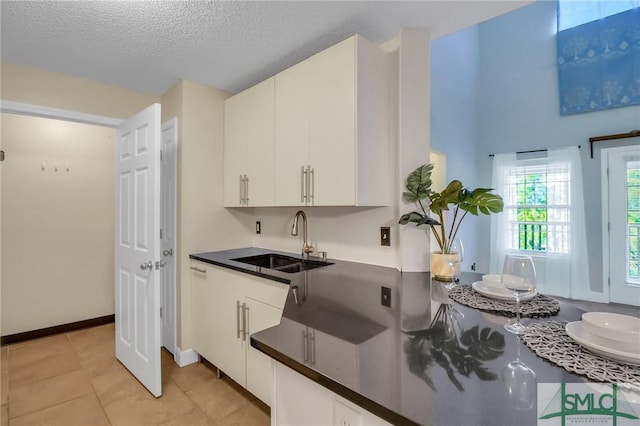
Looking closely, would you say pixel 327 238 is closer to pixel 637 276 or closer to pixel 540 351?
pixel 540 351

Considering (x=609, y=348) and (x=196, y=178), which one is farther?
(x=196, y=178)

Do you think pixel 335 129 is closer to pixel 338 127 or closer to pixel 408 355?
pixel 338 127

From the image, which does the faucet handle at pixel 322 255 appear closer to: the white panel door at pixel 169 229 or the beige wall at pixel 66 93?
the white panel door at pixel 169 229

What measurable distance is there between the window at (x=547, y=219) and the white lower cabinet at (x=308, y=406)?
15.3ft

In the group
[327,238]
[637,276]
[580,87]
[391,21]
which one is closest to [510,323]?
[327,238]

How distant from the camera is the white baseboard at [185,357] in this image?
2.44 m

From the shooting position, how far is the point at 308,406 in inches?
32.2

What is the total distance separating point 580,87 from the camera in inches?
170

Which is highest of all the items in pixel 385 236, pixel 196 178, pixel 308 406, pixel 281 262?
pixel 196 178

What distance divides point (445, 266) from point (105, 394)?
241 centimetres

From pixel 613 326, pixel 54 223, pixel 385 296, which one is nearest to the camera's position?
pixel 613 326

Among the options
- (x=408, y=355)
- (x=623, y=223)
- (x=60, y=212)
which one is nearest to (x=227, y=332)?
(x=408, y=355)

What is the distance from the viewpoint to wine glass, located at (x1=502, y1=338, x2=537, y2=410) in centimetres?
58

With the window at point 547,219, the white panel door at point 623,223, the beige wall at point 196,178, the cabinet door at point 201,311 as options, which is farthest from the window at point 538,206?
the cabinet door at point 201,311
